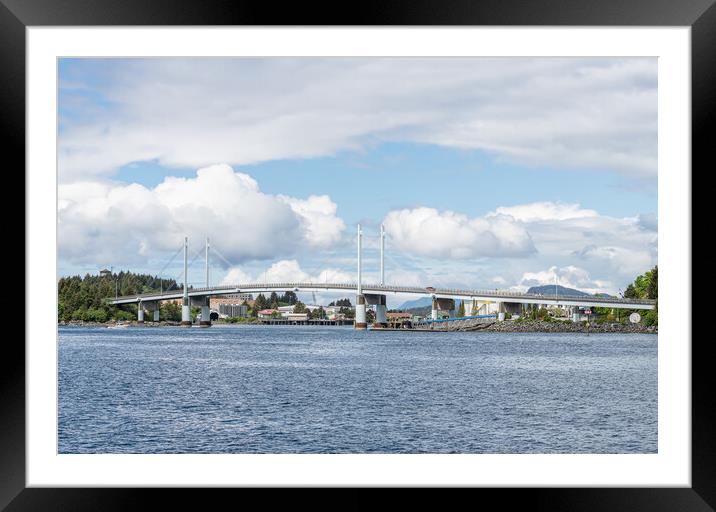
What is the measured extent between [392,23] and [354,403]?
34.0 feet

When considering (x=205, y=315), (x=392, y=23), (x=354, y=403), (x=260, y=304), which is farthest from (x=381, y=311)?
(x=392, y=23)

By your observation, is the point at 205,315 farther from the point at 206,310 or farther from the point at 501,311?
the point at 501,311

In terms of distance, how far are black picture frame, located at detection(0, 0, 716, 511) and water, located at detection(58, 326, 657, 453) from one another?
6036mm

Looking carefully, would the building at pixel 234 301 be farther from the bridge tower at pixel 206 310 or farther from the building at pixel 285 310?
the bridge tower at pixel 206 310

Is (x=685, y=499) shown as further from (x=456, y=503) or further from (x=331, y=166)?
(x=331, y=166)

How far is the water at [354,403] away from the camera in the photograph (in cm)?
938

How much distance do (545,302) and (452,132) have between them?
32.3 feet

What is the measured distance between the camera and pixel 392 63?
126ft

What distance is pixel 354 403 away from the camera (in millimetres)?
12320

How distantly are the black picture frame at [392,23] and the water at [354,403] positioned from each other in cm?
604

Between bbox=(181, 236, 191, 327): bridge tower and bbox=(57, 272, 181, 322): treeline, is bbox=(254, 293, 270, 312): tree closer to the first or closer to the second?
bbox=(181, 236, 191, 327): bridge tower

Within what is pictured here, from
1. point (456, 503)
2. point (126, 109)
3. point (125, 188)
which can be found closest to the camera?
point (456, 503)

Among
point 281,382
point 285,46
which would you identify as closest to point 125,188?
point 281,382

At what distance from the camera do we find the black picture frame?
2355 mm
